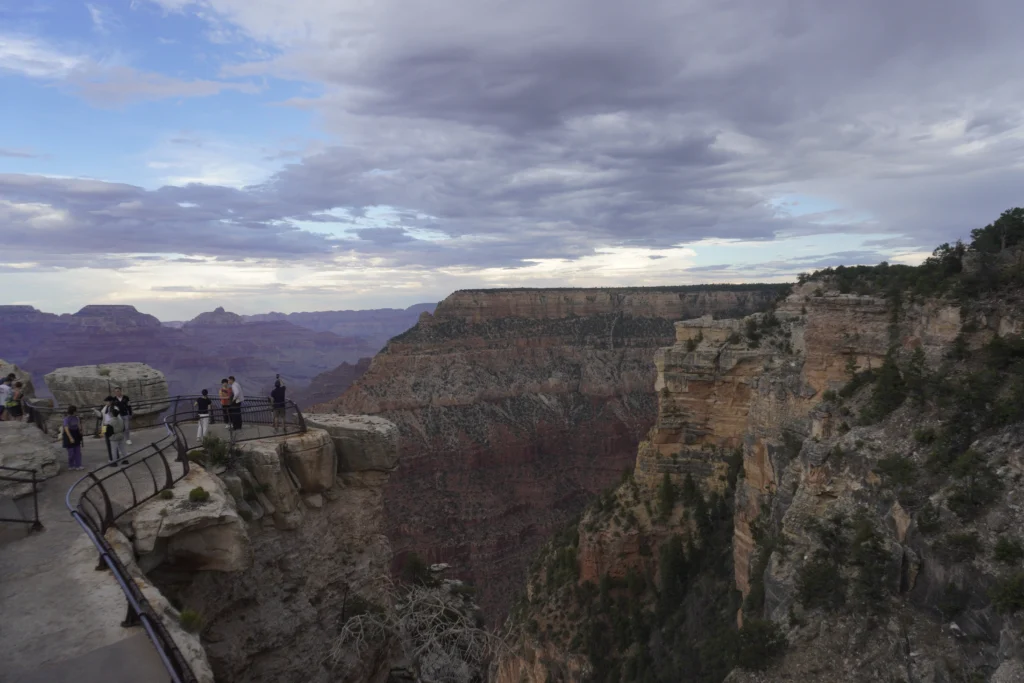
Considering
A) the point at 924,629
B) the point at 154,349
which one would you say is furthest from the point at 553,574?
the point at 154,349

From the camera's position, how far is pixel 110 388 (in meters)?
15.2

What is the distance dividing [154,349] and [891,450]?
190 m

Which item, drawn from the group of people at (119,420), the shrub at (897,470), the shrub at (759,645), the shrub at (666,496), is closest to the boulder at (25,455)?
the group of people at (119,420)

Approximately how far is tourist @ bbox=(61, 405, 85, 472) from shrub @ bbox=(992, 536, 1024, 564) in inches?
646

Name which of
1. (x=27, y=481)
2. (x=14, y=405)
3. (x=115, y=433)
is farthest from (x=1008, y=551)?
(x=14, y=405)

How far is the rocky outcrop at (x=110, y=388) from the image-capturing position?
15312mm

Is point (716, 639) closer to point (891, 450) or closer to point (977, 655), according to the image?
point (891, 450)

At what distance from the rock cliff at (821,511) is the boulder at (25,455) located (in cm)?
1360

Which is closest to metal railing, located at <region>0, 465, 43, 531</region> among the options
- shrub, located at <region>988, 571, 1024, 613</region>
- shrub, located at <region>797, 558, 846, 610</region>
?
shrub, located at <region>797, 558, 846, 610</region>

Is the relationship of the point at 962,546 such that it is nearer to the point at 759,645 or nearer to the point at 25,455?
the point at 759,645

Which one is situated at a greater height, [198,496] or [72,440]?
[72,440]

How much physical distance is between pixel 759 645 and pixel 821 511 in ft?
14.0

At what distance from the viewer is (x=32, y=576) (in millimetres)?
7488

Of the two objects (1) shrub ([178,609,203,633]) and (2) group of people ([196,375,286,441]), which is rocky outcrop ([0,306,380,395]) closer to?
(2) group of people ([196,375,286,441])
